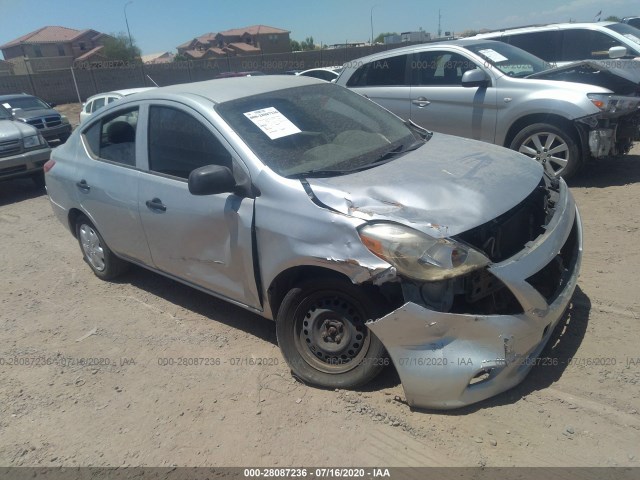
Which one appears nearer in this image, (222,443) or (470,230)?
(470,230)

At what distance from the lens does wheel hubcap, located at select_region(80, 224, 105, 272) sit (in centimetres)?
475

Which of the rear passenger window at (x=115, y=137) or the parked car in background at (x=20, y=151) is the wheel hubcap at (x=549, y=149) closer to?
the rear passenger window at (x=115, y=137)

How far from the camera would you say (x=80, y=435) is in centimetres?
291

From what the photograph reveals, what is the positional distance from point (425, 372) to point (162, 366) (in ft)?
6.26

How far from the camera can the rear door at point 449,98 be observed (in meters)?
6.67

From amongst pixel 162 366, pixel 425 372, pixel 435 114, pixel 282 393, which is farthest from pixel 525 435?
pixel 435 114

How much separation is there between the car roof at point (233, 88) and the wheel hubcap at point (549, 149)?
134 inches

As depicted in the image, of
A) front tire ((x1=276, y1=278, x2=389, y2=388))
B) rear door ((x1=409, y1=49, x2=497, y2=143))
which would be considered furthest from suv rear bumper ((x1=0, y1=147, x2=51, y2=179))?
front tire ((x1=276, y1=278, x2=389, y2=388))

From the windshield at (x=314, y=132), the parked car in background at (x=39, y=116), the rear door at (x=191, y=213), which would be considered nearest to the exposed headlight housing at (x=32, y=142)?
the parked car in background at (x=39, y=116)

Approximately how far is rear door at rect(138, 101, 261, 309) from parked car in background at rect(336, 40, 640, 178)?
13.5 ft

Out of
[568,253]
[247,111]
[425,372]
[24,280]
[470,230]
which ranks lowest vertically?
[24,280]

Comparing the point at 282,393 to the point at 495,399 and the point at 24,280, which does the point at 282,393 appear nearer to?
the point at 495,399

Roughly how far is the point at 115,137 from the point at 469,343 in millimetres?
3302

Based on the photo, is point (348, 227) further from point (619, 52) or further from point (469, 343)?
point (619, 52)
